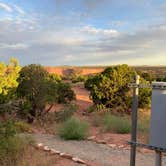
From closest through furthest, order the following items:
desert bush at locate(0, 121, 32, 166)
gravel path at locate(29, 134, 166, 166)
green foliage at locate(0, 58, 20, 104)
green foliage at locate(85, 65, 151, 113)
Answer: desert bush at locate(0, 121, 32, 166) → gravel path at locate(29, 134, 166, 166) → green foliage at locate(0, 58, 20, 104) → green foliage at locate(85, 65, 151, 113)

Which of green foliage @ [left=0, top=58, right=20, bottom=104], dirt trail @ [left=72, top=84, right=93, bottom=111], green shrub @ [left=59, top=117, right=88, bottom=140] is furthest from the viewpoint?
dirt trail @ [left=72, top=84, right=93, bottom=111]

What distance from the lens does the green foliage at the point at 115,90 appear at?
19875 millimetres

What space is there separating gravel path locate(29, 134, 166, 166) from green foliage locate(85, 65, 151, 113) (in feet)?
26.9

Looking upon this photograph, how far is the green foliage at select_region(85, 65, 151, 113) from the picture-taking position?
19875 millimetres

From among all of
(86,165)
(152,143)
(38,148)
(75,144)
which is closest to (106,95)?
(75,144)

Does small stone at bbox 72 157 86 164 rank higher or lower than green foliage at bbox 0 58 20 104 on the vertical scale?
lower

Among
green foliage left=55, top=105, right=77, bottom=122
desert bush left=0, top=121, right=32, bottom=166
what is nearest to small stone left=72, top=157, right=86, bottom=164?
desert bush left=0, top=121, right=32, bottom=166

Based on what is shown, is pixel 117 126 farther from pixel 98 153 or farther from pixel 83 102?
pixel 83 102

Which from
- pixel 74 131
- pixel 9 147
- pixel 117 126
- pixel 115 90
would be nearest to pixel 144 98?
pixel 115 90

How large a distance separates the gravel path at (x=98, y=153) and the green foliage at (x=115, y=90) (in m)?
8.21

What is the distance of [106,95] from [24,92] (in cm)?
562

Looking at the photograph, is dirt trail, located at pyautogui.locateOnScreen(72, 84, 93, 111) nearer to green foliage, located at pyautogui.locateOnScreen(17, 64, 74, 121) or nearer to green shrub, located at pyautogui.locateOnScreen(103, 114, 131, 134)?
green foliage, located at pyautogui.locateOnScreen(17, 64, 74, 121)

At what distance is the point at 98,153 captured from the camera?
32.6 ft

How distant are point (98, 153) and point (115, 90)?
10.1m
